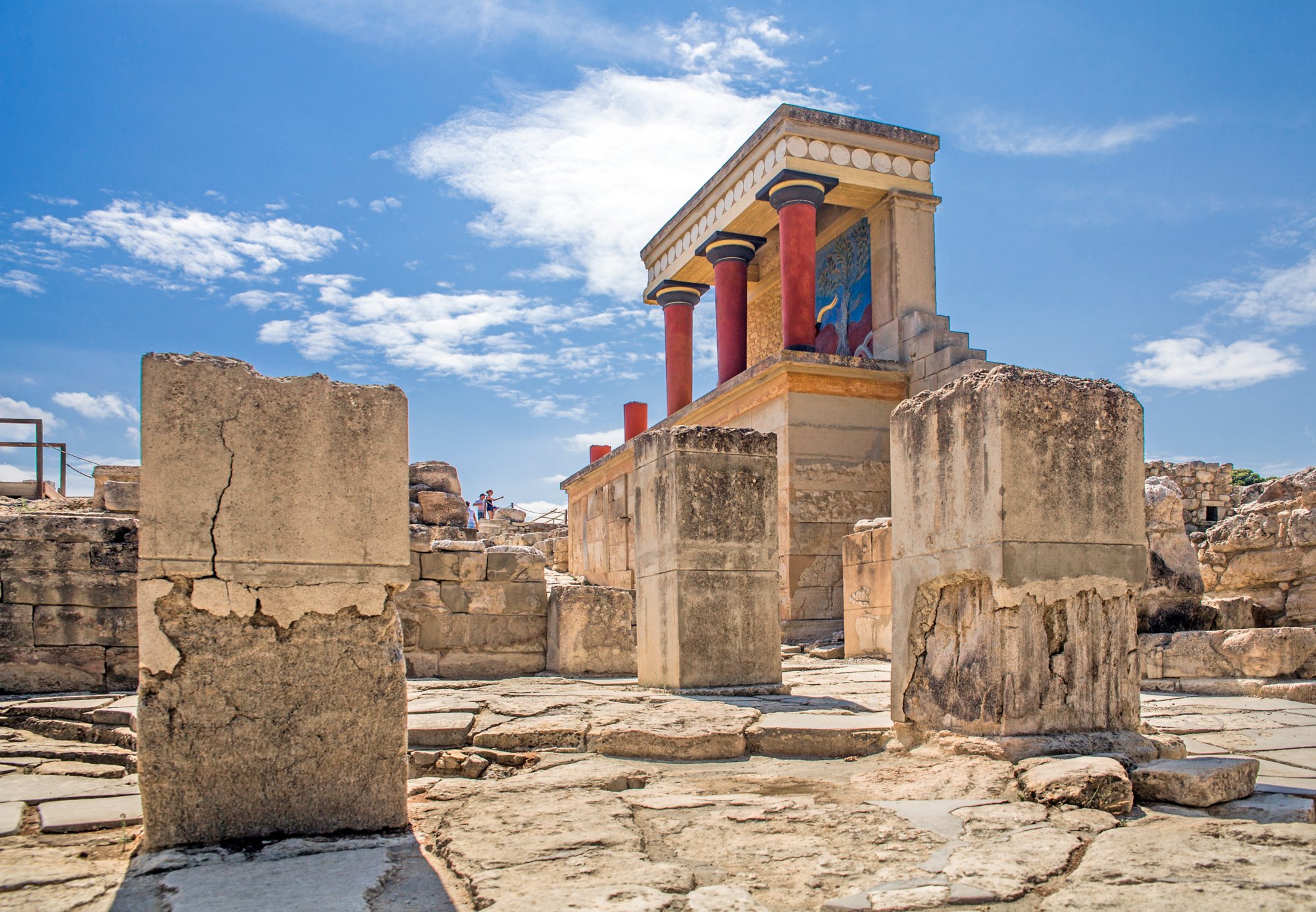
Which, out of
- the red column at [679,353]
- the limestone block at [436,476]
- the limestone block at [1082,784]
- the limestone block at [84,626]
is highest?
the red column at [679,353]

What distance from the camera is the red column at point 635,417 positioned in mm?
19172

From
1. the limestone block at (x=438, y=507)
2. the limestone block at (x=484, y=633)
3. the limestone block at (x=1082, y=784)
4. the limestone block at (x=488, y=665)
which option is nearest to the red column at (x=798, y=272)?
the limestone block at (x=438, y=507)

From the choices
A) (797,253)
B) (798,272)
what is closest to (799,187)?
(797,253)

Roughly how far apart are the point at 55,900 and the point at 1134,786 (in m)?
3.30

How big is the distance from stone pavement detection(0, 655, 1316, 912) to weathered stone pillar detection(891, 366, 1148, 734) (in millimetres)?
389

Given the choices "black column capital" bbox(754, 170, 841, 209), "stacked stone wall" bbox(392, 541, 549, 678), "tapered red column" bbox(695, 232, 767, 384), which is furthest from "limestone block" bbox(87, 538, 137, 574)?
"tapered red column" bbox(695, 232, 767, 384)

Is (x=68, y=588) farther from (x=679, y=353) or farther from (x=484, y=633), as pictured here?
(x=679, y=353)

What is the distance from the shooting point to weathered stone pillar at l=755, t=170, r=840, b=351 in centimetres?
1405

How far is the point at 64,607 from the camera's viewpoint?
6668mm

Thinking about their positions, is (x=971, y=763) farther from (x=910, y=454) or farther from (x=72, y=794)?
(x=72, y=794)

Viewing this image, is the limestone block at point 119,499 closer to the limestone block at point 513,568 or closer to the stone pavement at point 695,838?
the limestone block at point 513,568

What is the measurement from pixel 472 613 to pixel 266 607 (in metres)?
5.13

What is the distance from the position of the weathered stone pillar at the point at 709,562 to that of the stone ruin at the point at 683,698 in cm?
3

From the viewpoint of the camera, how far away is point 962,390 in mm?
4227
